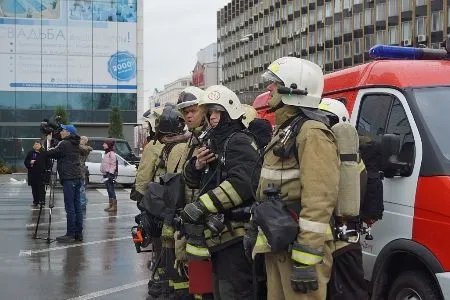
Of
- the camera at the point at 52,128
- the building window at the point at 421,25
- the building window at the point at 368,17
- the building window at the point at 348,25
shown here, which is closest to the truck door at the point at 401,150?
the camera at the point at 52,128

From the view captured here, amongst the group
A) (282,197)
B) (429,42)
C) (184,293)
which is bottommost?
(184,293)

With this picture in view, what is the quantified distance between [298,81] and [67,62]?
187 feet

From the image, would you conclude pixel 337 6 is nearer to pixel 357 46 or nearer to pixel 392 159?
pixel 357 46

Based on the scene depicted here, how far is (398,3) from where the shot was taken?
214ft

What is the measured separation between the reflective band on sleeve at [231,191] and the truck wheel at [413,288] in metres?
1.34

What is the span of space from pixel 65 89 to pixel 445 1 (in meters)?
35.5

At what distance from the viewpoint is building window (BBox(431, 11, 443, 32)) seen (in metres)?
59.5

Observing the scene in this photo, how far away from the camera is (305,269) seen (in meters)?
3.47

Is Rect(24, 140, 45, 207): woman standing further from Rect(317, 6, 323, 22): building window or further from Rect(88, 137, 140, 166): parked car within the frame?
Rect(317, 6, 323, 22): building window

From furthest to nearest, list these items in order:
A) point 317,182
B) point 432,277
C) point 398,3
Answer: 1. point 398,3
2. point 432,277
3. point 317,182

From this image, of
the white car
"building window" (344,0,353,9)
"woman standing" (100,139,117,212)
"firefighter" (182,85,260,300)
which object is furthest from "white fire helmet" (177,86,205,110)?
"building window" (344,0,353,9)

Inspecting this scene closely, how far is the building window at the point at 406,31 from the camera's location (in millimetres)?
63847

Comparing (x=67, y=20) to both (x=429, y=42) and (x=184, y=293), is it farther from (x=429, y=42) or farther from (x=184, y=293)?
(x=184, y=293)

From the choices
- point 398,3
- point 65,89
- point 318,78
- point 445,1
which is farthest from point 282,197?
point 398,3
